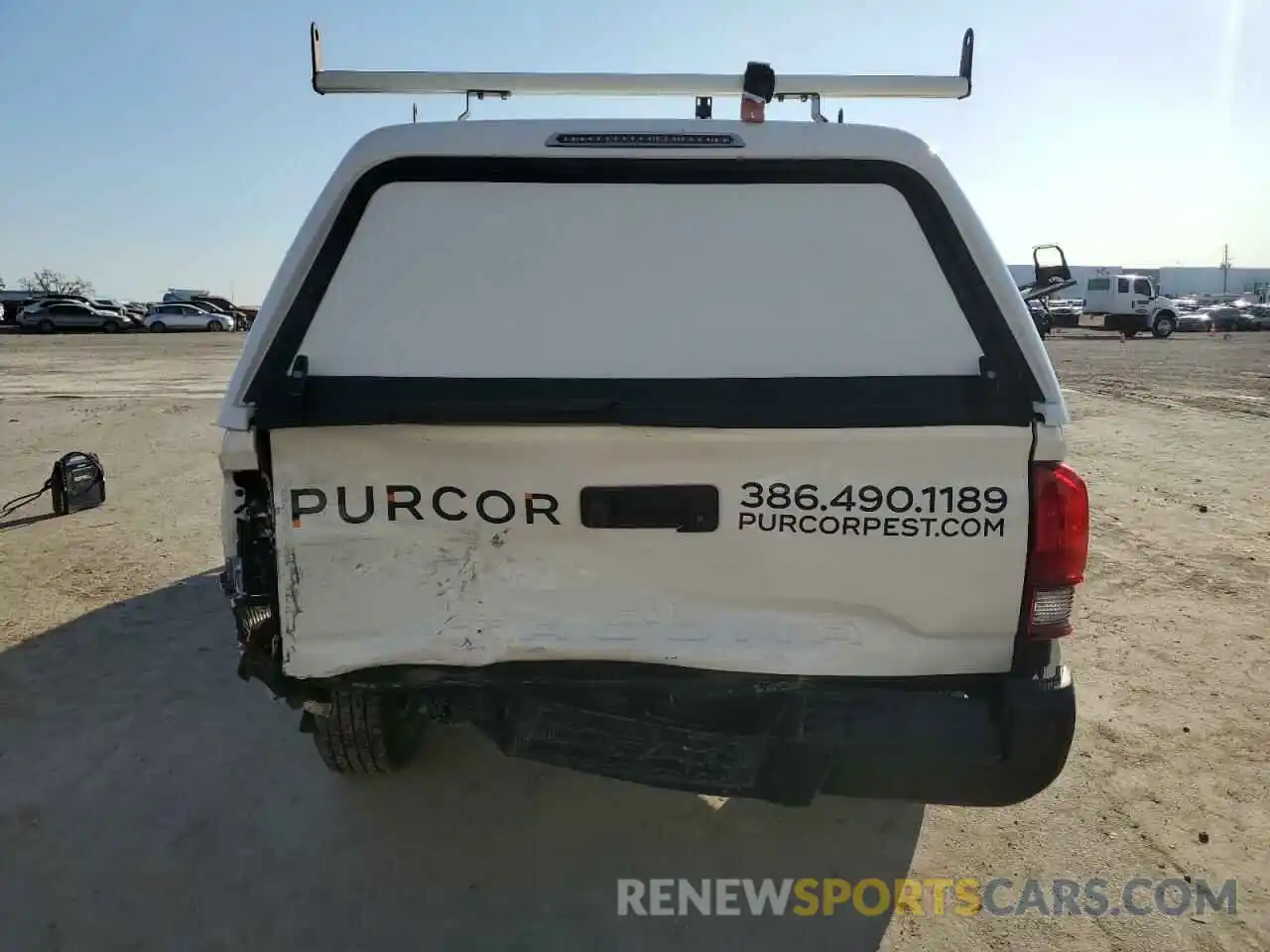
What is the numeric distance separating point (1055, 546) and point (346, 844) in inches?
99.3

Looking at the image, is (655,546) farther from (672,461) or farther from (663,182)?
(663,182)

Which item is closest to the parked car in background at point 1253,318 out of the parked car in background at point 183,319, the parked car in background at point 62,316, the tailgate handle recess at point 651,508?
the tailgate handle recess at point 651,508

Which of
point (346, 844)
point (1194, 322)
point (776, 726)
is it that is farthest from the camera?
point (1194, 322)

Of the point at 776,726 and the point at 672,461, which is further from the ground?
the point at 672,461

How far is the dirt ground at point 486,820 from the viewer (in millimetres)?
2641

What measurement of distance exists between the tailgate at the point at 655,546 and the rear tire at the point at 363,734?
1.55 ft

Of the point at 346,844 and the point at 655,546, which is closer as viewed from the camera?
the point at 655,546

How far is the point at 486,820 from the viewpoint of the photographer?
3.17 m

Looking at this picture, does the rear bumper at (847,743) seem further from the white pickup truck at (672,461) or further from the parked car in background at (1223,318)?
the parked car in background at (1223,318)

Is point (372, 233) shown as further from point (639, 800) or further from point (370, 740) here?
point (639, 800)

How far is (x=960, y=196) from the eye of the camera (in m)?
2.42

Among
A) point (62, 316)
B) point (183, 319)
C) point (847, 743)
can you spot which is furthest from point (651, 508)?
point (183, 319)

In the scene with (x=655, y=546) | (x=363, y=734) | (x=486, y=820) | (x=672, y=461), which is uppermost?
(x=672, y=461)

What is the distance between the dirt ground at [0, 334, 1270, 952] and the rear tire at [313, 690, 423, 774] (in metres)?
0.18
